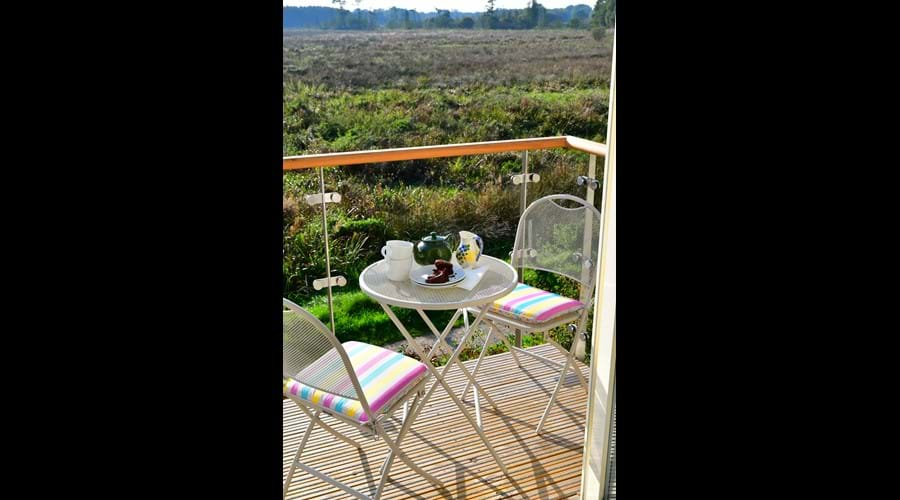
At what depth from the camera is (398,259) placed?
2.73 metres

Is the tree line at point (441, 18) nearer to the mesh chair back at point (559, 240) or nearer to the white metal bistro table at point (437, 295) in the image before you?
the mesh chair back at point (559, 240)

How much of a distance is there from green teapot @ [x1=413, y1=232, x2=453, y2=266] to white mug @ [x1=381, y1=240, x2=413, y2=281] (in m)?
0.04

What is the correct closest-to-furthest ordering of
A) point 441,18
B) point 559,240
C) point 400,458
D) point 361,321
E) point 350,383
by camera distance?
1. point 350,383
2. point 400,458
3. point 559,240
4. point 361,321
5. point 441,18

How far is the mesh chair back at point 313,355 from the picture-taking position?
2096 millimetres

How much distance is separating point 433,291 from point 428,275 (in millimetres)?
92

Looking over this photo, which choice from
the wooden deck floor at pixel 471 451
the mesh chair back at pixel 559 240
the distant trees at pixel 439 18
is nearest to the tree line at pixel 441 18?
the distant trees at pixel 439 18

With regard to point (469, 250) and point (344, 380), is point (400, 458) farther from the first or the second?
point (469, 250)

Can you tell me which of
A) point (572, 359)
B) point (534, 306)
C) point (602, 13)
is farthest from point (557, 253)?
point (602, 13)
